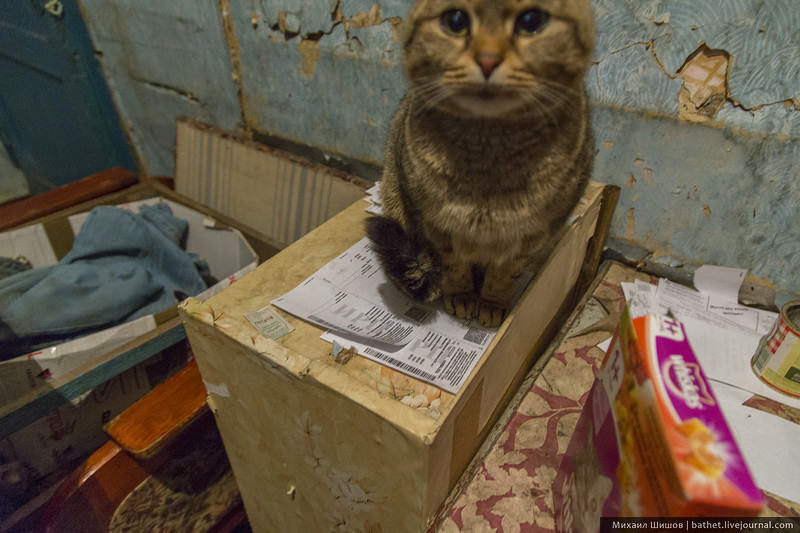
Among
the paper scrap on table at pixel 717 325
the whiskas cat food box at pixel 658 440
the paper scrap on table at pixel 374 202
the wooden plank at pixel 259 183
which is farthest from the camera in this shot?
the wooden plank at pixel 259 183

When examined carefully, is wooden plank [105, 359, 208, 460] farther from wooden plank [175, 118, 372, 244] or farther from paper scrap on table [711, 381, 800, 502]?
paper scrap on table [711, 381, 800, 502]

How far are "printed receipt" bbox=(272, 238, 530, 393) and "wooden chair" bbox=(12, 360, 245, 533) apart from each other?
34 cm

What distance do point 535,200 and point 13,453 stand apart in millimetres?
1313

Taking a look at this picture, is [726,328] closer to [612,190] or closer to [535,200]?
[612,190]

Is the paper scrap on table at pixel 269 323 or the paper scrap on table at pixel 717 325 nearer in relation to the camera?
the paper scrap on table at pixel 269 323

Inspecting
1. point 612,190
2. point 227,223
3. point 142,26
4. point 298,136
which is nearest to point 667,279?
point 612,190

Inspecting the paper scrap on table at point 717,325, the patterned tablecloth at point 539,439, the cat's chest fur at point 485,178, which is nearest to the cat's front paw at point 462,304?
the cat's chest fur at point 485,178

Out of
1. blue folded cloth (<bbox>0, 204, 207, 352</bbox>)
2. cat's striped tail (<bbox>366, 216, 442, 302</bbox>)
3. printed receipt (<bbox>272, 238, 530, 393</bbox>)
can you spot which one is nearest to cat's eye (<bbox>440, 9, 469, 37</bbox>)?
cat's striped tail (<bbox>366, 216, 442, 302</bbox>)

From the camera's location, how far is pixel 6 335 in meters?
1.23

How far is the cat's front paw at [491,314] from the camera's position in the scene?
28.7 inches

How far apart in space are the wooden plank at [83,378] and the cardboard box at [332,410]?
368mm

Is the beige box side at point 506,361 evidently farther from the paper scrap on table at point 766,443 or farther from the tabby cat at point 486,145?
the paper scrap on table at point 766,443

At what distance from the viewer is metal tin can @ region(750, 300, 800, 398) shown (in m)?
0.83

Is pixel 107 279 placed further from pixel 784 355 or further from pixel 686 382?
pixel 784 355
